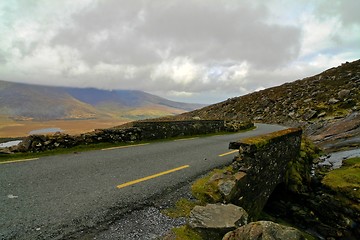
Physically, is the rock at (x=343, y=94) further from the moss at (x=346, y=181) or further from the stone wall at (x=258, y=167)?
the stone wall at (x=258, y=167)

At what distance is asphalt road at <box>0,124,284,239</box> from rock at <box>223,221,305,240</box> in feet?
8.82

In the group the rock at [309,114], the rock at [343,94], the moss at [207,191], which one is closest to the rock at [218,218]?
the moss at [207,191]

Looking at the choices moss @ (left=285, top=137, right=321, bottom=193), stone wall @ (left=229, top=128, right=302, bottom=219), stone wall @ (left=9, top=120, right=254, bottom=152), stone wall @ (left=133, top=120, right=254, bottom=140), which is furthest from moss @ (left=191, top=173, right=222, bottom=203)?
stone wall @ (left=133, top=120, right=254, bottom=140)

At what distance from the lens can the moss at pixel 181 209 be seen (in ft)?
18.4

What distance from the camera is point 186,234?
183 inches

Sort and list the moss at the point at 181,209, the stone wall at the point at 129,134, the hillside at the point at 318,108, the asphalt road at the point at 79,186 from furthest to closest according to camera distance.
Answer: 1. the hillside at the point at 318,108
2. the stone wall at the point at 129,134
3. the moss at the point at 181,209
4. the asphalt road at the point at 79,186

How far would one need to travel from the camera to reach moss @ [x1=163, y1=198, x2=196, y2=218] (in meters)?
5.60

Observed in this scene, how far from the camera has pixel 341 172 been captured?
12.4 metres

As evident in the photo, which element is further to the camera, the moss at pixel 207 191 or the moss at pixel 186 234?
the moss at pixel 207 191

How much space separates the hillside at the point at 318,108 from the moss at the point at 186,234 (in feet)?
55.3

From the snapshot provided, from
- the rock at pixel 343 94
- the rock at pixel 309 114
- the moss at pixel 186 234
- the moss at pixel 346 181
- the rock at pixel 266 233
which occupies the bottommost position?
the moss at pixel 346 181

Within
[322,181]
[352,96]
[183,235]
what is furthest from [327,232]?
[352,96]

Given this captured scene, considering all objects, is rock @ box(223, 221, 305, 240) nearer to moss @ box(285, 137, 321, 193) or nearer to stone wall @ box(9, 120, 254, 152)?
moss @ box(285, 137, 321, 193)

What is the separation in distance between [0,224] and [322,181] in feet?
41.7
